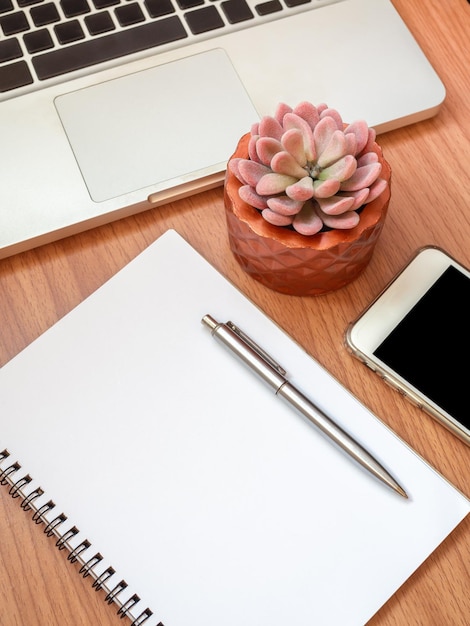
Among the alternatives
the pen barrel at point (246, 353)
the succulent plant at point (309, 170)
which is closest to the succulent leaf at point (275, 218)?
the succulent plant at point (309, 170)

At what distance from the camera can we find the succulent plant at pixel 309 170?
40 centimetres

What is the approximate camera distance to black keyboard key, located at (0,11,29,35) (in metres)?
0.58

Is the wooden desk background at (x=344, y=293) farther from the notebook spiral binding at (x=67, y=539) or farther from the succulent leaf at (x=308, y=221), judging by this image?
the succulent leaf at (x=308, y=221)

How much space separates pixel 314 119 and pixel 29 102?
11.0 inches

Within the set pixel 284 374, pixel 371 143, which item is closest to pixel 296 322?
pixel 284 374

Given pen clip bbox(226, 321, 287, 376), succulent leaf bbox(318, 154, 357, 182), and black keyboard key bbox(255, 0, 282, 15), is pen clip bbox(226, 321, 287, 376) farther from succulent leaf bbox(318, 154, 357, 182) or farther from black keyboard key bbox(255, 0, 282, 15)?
black keyboard key bbox(255, 0, 282, 15)

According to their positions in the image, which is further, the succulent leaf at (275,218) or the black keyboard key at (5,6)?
the black keyboard key at (5,6)

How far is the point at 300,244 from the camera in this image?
0.43 meters

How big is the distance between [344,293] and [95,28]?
33 cm

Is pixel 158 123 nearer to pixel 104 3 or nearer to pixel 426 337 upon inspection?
pixel 104 3

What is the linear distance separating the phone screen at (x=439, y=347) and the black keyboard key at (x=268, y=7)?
30 cm

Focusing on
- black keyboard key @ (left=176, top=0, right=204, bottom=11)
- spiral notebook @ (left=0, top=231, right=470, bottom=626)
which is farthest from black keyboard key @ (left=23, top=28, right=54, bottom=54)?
spiral notebook @ (left=0, top=231, right=470, bottom=626)

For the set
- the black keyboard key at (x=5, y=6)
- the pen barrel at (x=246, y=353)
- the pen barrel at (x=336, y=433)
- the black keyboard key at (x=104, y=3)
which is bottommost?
the pen barrel at (x=336, y=433)

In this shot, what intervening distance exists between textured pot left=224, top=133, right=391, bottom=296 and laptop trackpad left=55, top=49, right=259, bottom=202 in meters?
0.10
